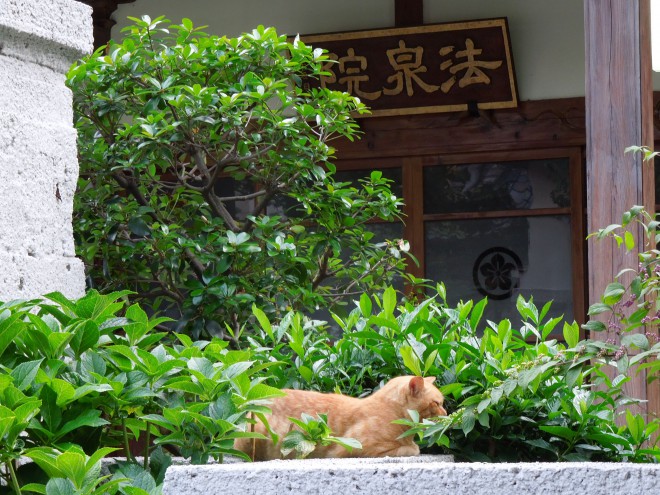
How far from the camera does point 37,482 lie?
1.68 m

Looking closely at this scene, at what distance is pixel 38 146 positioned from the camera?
98.3 inches

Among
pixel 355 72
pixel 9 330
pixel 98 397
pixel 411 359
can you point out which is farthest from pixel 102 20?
pixel 98 397

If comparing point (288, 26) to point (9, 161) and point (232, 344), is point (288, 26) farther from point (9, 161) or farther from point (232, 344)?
point (9, 161)

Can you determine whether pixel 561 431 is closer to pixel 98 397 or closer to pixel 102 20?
pixel 98 397

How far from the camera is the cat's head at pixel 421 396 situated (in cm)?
194

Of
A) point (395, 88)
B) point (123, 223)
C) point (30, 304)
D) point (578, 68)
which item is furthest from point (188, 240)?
point (578, 68)

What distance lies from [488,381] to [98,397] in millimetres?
863

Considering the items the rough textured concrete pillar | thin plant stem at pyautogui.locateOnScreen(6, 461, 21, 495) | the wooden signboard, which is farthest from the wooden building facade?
thin plant stem at pyautogui.locateOnScreen(6, 461, 21, 495)

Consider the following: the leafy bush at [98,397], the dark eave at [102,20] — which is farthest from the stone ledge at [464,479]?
the dark eave at [102,20]

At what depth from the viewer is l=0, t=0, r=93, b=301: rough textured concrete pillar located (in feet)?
7.89

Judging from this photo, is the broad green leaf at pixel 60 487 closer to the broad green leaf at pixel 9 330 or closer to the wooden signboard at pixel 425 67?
the broad green leaf at pixel 9 330

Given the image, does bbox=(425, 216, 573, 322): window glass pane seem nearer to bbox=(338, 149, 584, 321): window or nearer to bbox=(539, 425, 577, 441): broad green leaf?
bbox=(338, 149, 584, 321): window

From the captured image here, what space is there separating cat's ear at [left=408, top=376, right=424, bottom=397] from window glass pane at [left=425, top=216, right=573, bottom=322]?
4461mm

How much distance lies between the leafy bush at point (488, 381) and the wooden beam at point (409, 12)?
4.26m
